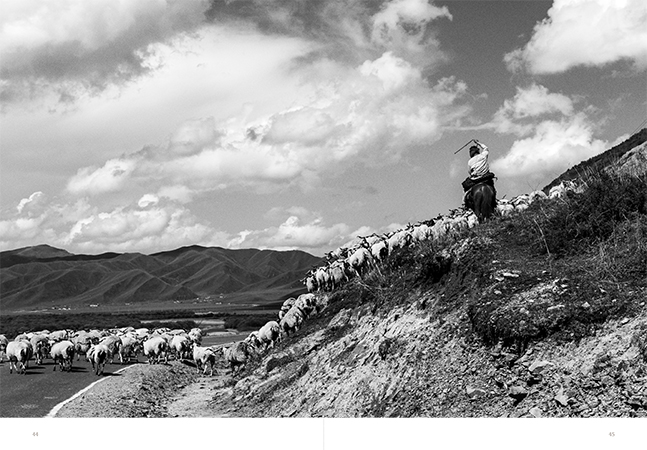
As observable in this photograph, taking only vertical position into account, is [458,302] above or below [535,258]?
below

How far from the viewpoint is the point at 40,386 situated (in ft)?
58.4

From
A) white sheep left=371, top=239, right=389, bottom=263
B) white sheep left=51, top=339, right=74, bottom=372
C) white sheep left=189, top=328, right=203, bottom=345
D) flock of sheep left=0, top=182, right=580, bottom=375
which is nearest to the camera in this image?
flock of sheep left=0, top=182, right=580, bottom=375

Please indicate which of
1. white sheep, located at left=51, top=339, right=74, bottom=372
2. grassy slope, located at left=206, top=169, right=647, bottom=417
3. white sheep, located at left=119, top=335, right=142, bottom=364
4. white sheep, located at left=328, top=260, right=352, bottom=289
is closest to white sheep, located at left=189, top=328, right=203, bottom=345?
white sheep, located at left=119, top=335, right=142, bottom=364

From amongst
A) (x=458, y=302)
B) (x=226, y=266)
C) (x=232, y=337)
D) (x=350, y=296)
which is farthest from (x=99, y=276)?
(x=232, y=337)

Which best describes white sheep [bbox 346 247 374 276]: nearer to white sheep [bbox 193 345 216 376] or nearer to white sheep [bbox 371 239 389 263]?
white sheep [bbox 371 239 389 263]

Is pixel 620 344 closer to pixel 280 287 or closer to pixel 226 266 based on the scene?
pixel 226 266

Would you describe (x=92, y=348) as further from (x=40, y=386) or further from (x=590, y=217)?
(x=590, y=217)

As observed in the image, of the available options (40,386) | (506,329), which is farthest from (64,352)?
(506,329)

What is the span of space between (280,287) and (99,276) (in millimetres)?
6565

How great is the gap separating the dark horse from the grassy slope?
35.9 inches

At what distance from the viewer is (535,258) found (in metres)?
10.8

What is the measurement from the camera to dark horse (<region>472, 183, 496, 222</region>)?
14.1 metres

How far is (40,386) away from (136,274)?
427cm

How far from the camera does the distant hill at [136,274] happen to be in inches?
614
